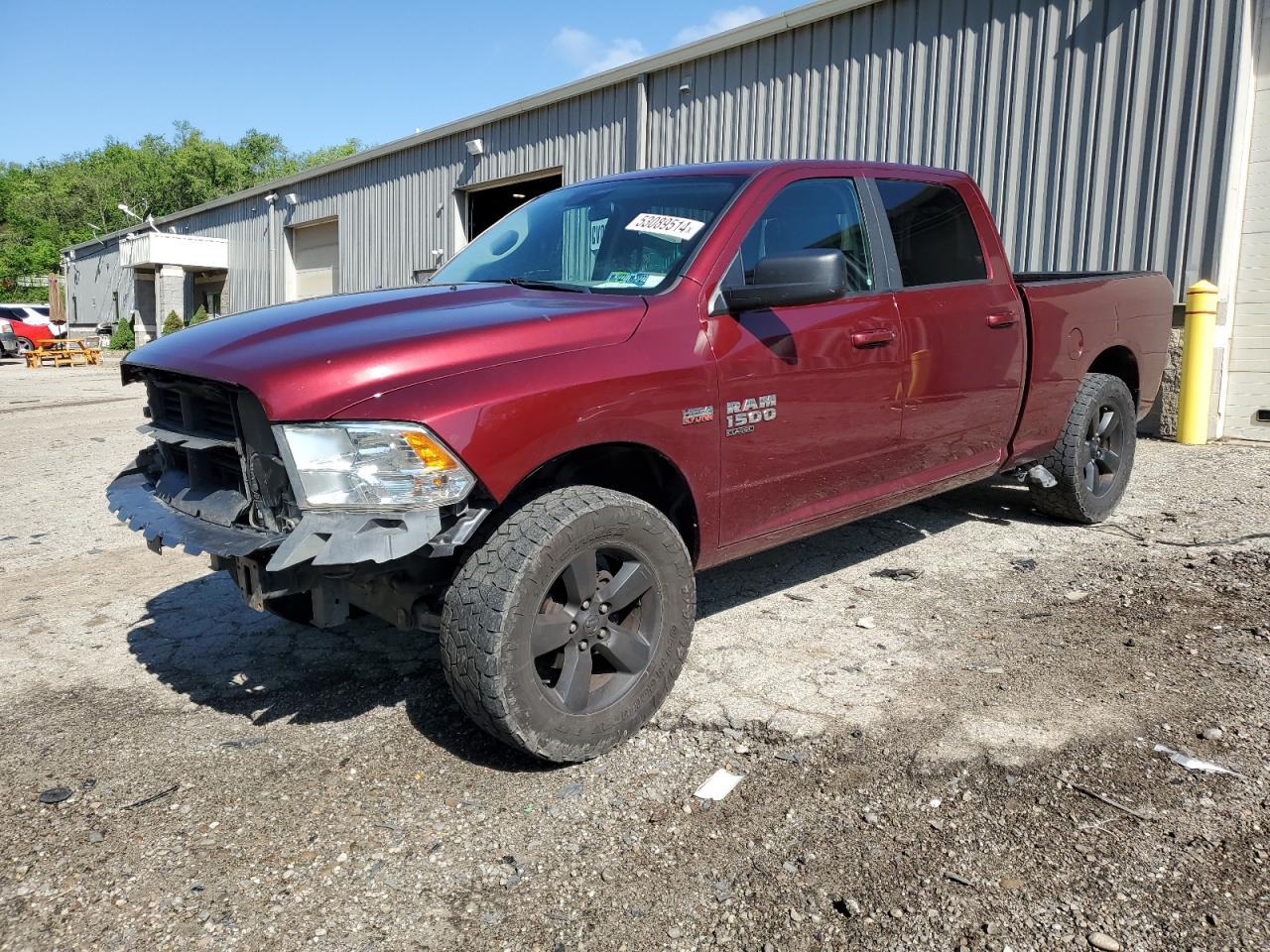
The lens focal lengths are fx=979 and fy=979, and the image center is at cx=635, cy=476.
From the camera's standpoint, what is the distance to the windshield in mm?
3520

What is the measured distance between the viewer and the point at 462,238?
18.8m

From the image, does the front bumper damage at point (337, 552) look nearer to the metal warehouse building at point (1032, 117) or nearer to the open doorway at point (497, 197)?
the metal warehouse building at point (1032, 117)

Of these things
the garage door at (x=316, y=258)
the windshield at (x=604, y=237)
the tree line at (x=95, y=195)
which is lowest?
the windshield at (x=604, y=237)

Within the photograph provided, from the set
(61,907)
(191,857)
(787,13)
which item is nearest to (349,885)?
(191,857)

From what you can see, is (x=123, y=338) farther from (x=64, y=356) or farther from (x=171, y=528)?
(x=171, y=528)

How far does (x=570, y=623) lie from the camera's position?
114 inches

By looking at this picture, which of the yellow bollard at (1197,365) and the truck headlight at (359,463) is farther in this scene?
the yellow bollard at (1197,365)

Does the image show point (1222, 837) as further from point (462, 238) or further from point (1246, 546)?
point (462, 238)

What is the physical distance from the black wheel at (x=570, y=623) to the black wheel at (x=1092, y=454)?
321 cm

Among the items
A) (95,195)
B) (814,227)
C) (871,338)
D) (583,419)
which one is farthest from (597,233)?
(95,195)

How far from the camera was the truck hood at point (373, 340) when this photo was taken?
2.62 metres

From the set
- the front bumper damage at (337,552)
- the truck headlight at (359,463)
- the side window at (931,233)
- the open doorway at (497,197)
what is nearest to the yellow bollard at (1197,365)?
the side window at (931,233)

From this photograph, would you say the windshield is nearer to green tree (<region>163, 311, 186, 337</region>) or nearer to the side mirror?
the side mirror

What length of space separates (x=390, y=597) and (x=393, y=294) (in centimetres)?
115
